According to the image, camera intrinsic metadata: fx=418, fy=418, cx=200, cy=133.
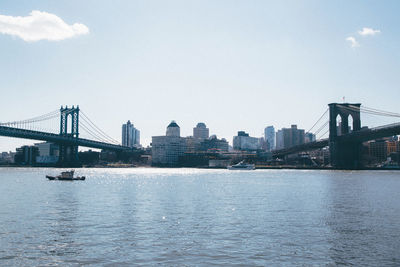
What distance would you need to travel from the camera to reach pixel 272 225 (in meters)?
26.9

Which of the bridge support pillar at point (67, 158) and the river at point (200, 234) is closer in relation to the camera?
the river at point (200, 234)

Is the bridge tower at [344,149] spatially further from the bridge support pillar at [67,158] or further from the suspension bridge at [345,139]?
the bridge support pillar at [67,158]

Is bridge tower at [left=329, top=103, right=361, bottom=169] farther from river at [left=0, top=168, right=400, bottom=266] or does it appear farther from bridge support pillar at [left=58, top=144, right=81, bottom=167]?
river at [left=0, top=168, right=400, bottom=266]

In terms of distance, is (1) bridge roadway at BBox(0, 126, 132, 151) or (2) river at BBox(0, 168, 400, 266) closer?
(2) river at BBox(0, 168, 400, 266)

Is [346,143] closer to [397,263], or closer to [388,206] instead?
[388,206]

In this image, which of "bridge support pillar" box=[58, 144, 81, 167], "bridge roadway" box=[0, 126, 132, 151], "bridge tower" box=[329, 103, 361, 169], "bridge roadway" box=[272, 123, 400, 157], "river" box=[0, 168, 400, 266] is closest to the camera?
"river" box=[0, 168, 400, 266]

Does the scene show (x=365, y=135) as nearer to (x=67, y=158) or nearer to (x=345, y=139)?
(x=345, y=139)

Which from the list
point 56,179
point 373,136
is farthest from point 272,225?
point 373,136

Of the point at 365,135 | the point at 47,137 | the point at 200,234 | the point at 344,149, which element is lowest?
the point at 200,234

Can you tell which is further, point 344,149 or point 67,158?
point 67,158

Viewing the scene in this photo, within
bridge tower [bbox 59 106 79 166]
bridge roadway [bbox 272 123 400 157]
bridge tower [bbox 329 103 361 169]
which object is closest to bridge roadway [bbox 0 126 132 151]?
bridge tower [bbox 59 106 79 166]

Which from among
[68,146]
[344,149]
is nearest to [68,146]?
[68,146]

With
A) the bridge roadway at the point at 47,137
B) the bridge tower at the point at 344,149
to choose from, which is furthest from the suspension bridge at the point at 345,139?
the bridge roadway at the point at 47,137

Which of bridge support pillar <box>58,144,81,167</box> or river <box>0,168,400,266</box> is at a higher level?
bridge support pillar <box>58,144,81,167</box>
